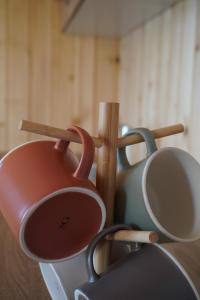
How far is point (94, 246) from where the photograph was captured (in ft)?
1.27

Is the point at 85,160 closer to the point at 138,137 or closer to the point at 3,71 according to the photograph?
the point at 138,137

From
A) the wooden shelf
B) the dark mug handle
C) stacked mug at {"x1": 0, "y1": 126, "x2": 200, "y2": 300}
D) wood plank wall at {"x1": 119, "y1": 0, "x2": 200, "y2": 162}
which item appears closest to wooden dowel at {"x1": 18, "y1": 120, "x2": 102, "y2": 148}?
stacked mug at {"x1": 0, "y1": 126, "x2": 200, "y2": 300}

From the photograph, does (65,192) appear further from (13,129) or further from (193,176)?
(13,129)

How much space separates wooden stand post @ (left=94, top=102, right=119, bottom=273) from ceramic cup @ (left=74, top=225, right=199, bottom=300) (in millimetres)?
42

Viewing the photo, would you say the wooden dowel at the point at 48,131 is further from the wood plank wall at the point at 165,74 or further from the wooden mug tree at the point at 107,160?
the wood plank wall at the point at 165,74

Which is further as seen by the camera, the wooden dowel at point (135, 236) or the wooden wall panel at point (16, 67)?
the wooden wall panel at point (16, 67)

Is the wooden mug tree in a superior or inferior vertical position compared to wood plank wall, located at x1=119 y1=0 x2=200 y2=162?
inferior

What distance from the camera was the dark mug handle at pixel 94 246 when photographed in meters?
0.38

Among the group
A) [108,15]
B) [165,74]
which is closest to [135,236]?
[165,74]

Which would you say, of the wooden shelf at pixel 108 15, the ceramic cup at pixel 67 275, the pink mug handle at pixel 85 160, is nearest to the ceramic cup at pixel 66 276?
the ceramic cup at pixel 67 275

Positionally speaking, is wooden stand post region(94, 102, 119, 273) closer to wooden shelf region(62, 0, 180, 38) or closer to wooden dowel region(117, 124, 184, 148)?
wooden dowel region(117, 124, 184, 148)

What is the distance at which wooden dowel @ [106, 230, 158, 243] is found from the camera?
36 centimetres

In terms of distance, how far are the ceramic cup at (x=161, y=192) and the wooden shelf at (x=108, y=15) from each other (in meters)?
0.69

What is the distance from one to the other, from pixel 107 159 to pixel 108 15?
0.86 metres
